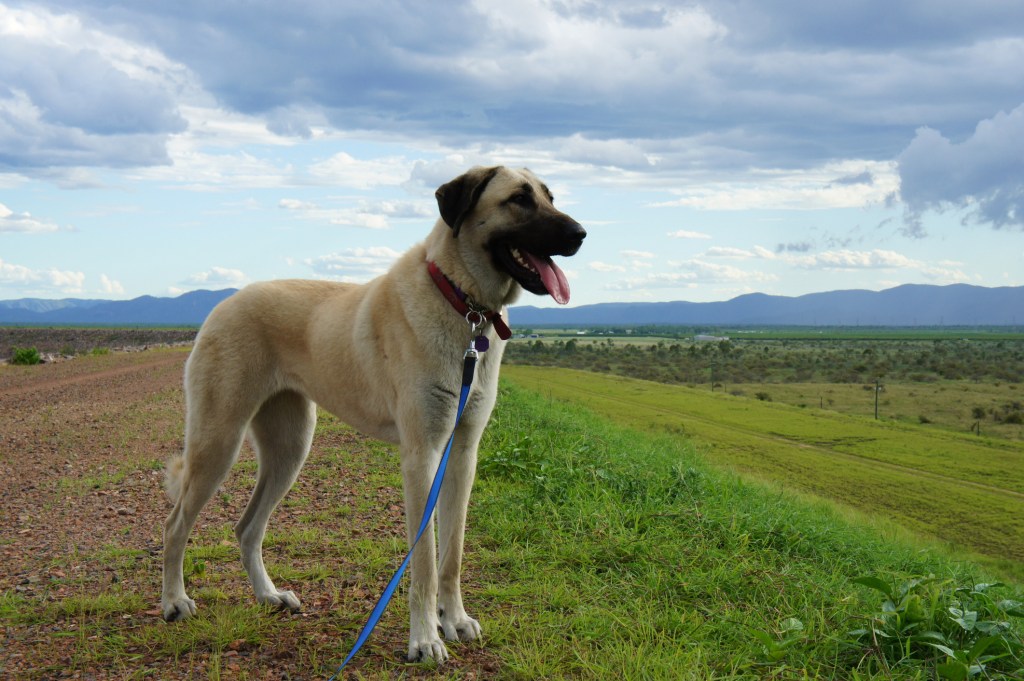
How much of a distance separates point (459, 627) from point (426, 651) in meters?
0.32

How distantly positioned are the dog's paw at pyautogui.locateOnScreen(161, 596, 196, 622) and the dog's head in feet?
9.16

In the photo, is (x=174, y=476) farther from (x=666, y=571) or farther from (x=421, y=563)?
(x=666, y=571)

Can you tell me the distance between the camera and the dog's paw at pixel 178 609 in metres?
4.76

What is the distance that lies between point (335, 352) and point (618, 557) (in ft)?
7.78

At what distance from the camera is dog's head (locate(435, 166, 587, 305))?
3994 mm

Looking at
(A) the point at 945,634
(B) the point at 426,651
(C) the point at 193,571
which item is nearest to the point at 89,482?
(C) the point at 193,571

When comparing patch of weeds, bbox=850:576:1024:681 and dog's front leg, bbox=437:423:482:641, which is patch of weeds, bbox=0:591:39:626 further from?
patch of weeds, bbox=850:576:1024:681

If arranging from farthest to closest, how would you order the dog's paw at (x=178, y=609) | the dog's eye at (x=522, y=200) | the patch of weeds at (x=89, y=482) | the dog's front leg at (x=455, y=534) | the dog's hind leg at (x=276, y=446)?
1. the patch of weeds at (x=89, y=482)
2. the dog's hind leg at (x=276, y=446)
3. the dog's paw at (x=178, y=609)
4. the dog's front leg at (x=455, y=534)
5. the dog's eye at (x=522, y=200)

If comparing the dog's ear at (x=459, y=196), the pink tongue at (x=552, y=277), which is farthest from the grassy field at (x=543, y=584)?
the dog's ear at (x=459, y=196)

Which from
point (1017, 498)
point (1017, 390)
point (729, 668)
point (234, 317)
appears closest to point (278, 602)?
point (234, 317)

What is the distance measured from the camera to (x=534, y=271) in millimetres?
4070

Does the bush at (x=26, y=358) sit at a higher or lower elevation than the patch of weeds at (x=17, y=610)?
higher

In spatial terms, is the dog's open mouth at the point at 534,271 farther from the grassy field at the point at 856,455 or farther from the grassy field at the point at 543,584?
the grassy field at the point at 856,455

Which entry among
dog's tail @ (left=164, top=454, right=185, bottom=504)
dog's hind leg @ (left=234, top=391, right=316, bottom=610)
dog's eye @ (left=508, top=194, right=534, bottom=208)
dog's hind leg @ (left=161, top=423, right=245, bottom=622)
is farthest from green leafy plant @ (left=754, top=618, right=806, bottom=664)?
dog's tail @ (left=164, top=454, right=185, bottom=504)
